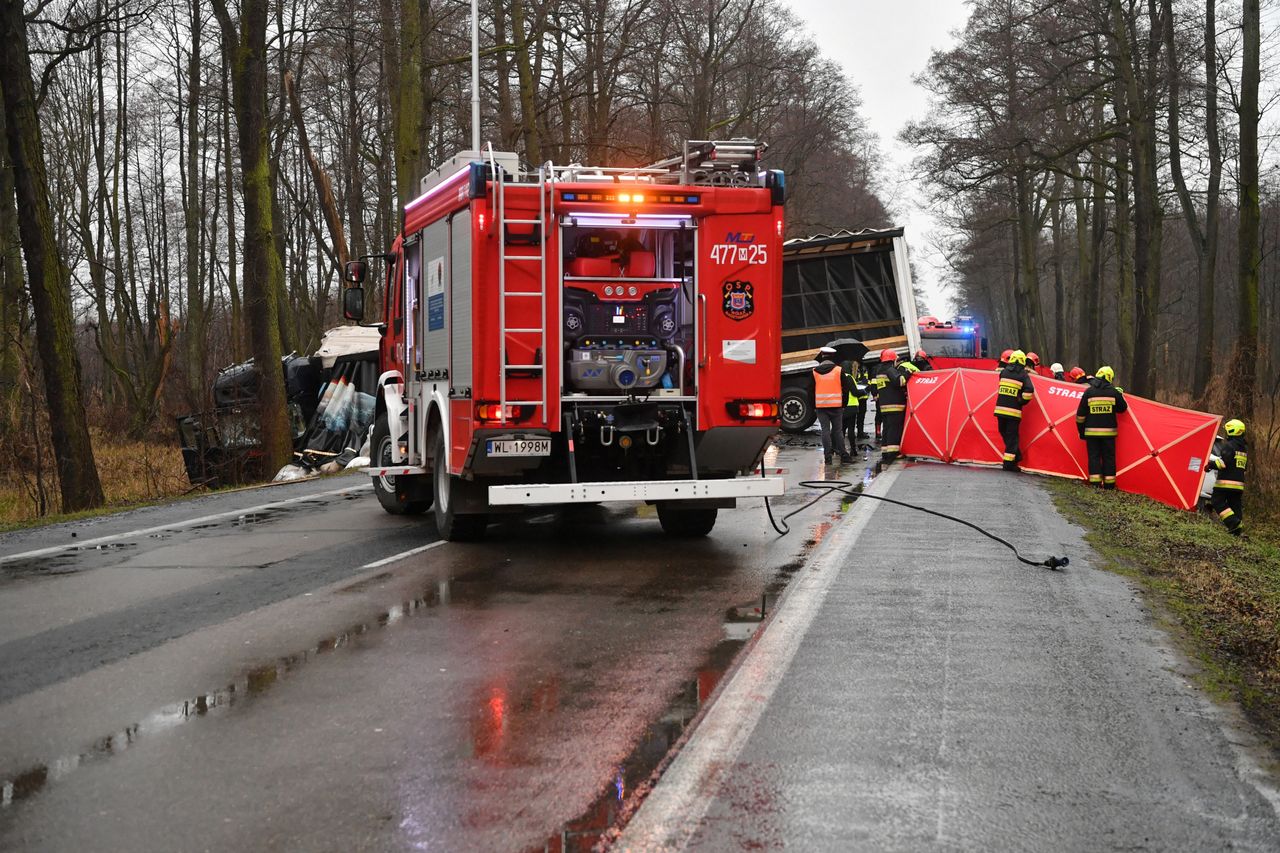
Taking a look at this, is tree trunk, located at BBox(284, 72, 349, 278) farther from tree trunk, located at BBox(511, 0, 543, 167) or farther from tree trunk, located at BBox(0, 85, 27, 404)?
tree trunk, located at BBox(0, 85, 27, 404)

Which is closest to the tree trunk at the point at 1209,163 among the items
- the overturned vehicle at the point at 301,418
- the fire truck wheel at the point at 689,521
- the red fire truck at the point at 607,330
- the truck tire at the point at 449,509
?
the overturned vehicle at the point at 301,418

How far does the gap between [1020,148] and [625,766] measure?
27109 mm

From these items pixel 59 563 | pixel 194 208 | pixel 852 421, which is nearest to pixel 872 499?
pixel 852 421

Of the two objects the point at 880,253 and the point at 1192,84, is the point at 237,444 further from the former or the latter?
the point at 1192,84

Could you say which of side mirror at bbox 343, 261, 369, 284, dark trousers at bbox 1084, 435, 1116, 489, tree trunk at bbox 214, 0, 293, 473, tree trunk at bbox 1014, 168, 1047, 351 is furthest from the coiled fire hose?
tree trunk at bbox 1014, 168, 1047, 351

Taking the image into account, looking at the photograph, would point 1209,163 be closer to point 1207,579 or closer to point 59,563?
point 1207,579

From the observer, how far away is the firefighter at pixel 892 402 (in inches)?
747

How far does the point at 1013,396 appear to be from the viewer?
55.6 feet

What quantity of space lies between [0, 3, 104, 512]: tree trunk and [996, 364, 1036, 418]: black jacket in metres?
12.1

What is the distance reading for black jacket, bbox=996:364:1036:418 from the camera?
16.9m

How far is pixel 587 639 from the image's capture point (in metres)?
6.99

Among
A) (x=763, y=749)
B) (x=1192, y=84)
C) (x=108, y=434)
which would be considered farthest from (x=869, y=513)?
(x=108, y=434)

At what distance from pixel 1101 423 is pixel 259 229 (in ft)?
41.8

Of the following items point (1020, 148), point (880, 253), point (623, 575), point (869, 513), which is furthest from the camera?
point (1020, 148)
